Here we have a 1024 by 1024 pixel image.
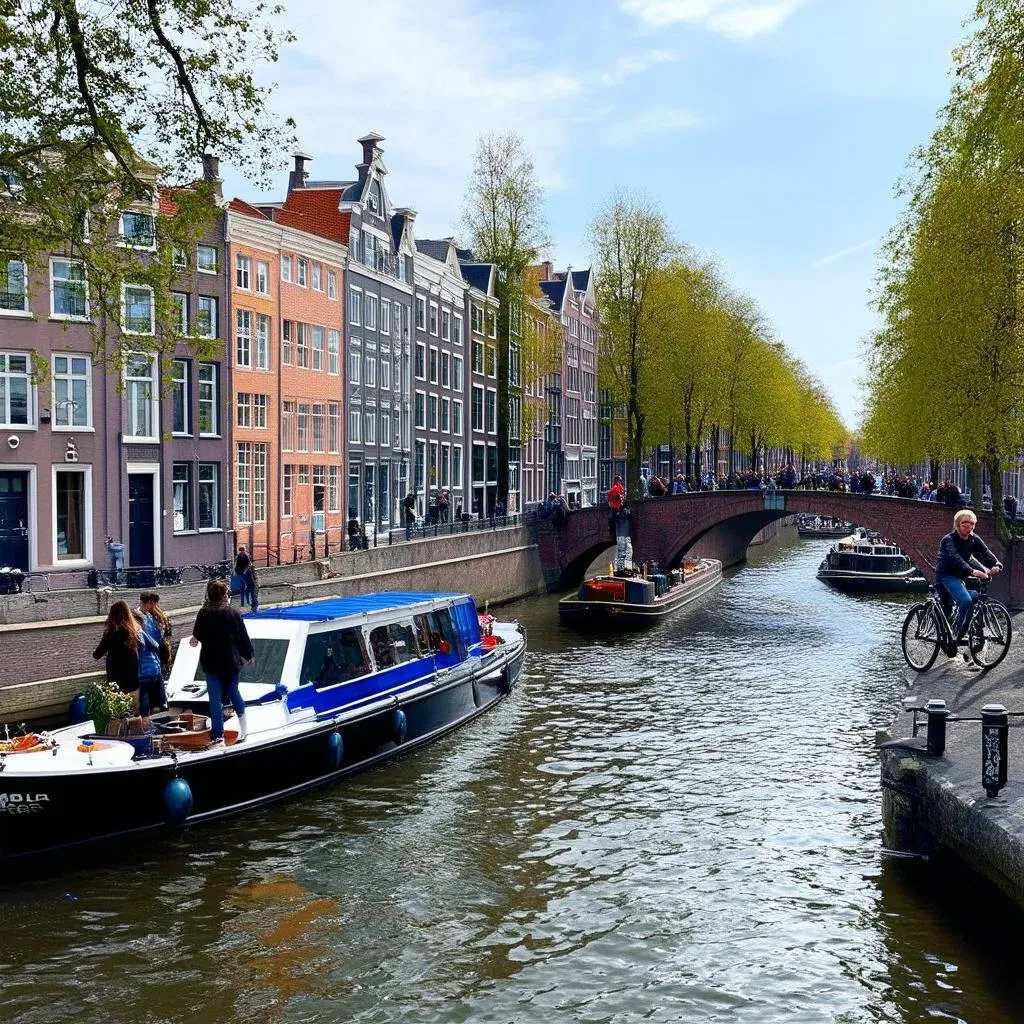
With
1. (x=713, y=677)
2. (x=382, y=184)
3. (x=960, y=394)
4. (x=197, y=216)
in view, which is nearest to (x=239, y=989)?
(x=197, y=216)

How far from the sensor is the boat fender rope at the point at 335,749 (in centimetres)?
1812

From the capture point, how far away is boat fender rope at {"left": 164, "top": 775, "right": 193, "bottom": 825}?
49.6 feet

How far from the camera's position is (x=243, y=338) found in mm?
40719

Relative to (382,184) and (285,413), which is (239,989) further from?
(382,184)

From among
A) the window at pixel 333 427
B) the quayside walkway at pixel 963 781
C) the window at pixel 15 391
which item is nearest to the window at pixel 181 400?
the window at pixel 15 391

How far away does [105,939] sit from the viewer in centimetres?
1273

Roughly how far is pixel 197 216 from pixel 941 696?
12.2 m

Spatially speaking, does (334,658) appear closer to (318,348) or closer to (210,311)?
(210,311)

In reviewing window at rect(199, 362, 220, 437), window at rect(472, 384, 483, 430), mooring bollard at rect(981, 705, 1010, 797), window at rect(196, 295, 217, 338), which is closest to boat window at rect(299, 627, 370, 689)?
mooring bollard at rect(981, 705, 1010, 797)

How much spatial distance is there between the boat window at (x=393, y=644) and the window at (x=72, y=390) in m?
15.0

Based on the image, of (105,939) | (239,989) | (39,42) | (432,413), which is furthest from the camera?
(432,413)

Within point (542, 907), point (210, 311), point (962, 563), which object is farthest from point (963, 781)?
point (210, 311)

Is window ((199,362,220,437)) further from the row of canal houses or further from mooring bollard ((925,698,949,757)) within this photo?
mooring bollard ((925,698,949,757))

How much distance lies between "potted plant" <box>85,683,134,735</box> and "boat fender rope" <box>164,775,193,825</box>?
1.30 m
